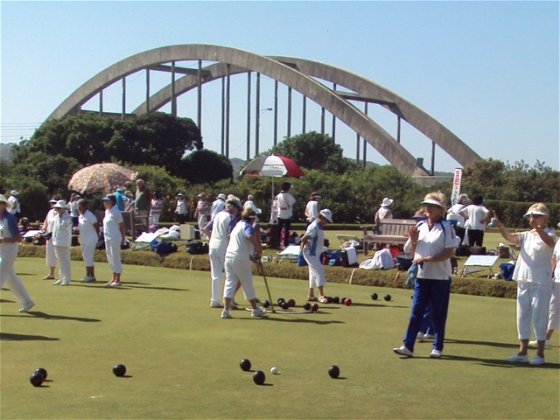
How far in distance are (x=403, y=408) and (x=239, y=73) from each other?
6598 cm

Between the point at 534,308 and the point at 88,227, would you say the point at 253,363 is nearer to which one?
the point at 534,308

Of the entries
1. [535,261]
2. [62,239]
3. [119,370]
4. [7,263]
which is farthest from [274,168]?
[119,370]

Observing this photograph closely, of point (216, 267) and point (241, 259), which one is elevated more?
point (241, 259)

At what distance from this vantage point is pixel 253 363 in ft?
28.2

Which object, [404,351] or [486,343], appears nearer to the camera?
[404,351]

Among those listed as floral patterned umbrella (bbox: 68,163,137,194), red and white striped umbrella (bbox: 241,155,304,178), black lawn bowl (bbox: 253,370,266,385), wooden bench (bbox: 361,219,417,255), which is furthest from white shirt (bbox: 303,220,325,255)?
floral patterned umbrella (bbox: 68,163,137,194)

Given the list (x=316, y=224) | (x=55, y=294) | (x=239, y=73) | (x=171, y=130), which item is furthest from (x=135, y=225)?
(x=239, y=73)

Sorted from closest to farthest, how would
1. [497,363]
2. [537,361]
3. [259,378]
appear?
[259,378], [537,361], [497,363]

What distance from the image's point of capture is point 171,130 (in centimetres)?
6150

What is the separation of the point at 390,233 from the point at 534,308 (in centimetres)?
1282

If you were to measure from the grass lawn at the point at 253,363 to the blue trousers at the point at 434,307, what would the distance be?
248mm

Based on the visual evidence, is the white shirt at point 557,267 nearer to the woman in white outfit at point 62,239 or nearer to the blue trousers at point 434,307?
the blue trousers at point 434,307

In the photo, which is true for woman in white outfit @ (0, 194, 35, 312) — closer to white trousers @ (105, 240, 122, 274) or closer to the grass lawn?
the grass lawn

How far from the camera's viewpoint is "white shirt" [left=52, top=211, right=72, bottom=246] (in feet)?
50.6
